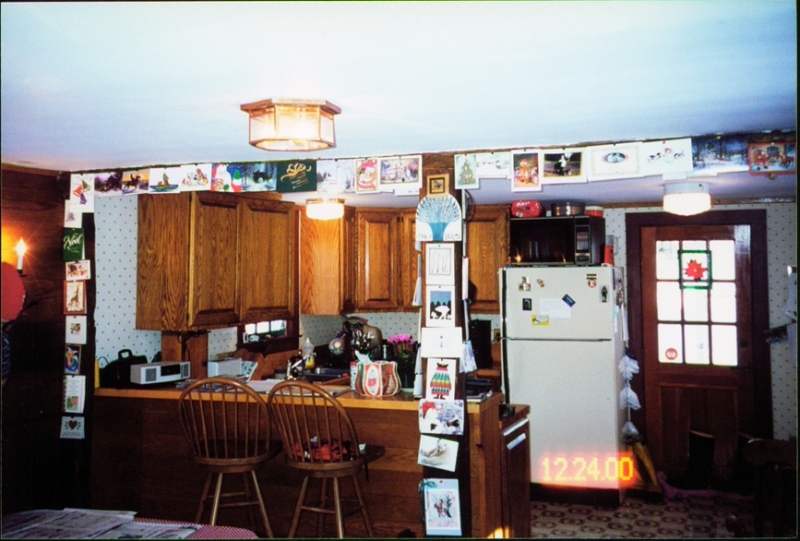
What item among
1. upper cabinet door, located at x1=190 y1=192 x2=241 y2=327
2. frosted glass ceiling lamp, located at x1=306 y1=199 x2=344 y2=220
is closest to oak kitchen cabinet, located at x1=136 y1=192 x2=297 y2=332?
upper cabinet door, located at x1=190 y1=192 x2=241 y2=327

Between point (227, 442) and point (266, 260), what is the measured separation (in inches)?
72.6

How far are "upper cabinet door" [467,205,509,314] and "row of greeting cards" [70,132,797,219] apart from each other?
2.35 m

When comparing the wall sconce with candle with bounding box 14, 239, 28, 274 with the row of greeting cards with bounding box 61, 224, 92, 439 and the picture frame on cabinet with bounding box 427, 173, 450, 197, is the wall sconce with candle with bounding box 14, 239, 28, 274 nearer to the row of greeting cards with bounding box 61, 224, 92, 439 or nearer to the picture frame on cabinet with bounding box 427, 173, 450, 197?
the row of greeting cards with bounding box 61, 224, 92, 439

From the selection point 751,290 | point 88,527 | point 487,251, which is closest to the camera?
point 88,527

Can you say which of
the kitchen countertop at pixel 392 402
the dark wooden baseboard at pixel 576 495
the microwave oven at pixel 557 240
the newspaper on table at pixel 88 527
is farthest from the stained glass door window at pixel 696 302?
the newspaper on table at pixel 88 527

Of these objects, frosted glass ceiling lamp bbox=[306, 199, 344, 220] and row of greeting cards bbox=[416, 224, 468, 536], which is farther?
frosted glass ceiling lamp bbox=[306, 199, 344, 220]

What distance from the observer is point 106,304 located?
4.41 meters

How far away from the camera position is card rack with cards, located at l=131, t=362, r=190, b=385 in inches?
166

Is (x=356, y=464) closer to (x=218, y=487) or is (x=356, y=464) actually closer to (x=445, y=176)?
(x=218, y=487)

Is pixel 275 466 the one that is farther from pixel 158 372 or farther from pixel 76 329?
pixel 76 329

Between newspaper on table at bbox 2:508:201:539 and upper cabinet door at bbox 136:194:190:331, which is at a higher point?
upper cabinet door at bbox 136:194:190:331

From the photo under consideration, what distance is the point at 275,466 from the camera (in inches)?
159

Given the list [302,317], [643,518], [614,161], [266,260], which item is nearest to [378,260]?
[302,317]

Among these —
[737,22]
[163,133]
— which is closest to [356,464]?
[163,133]
